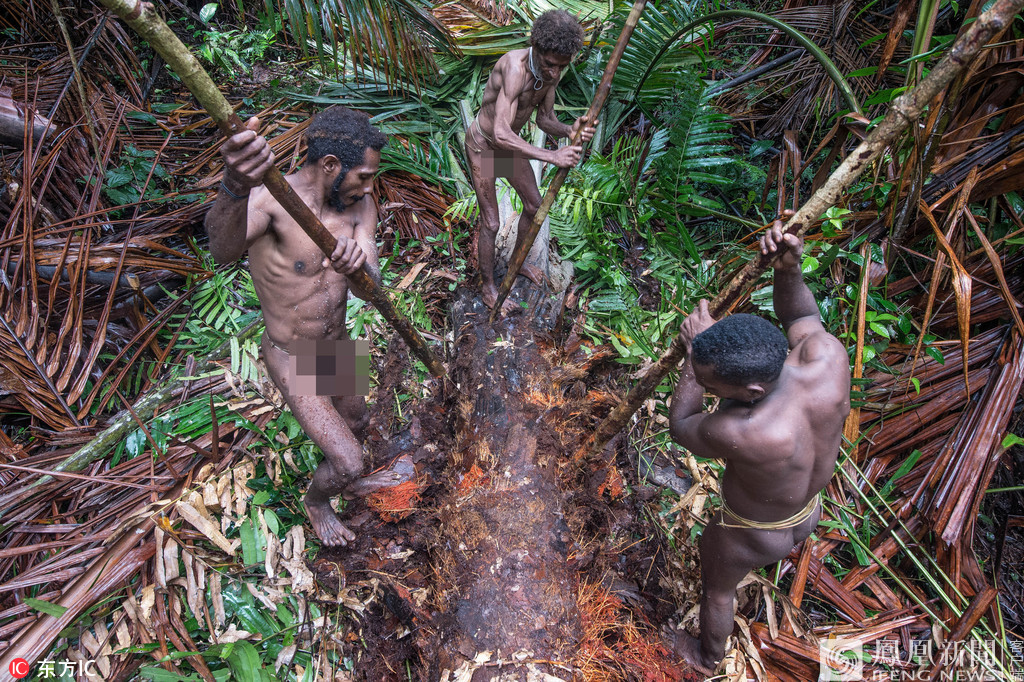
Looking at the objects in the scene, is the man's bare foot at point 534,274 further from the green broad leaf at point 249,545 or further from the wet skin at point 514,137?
the green broad leaf at point 249,545

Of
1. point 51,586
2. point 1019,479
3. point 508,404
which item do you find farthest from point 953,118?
point 51,586

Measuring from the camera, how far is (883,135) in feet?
6.17

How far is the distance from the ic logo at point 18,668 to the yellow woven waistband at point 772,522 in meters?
3.17

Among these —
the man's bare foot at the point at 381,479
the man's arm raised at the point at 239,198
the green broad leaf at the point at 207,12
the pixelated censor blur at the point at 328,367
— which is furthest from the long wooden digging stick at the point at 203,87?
the green broad leaf at the point at 207,12

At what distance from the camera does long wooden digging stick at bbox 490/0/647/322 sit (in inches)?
124

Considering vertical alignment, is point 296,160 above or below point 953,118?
above

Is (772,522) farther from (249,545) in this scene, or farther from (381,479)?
(249,545)

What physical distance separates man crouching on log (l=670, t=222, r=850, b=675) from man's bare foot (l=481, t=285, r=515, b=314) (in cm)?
164

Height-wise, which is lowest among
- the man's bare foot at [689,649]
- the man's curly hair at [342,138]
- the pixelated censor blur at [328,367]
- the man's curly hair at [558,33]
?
the man's bare foot at [689,649]

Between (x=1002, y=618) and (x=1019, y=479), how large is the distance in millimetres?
833

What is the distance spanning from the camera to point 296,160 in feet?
14.6

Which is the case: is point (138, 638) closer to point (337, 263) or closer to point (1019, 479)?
point (337, 263)

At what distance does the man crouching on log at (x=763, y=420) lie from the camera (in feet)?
6.69

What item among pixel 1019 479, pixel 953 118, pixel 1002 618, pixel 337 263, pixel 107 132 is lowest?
pixel 1002 618
